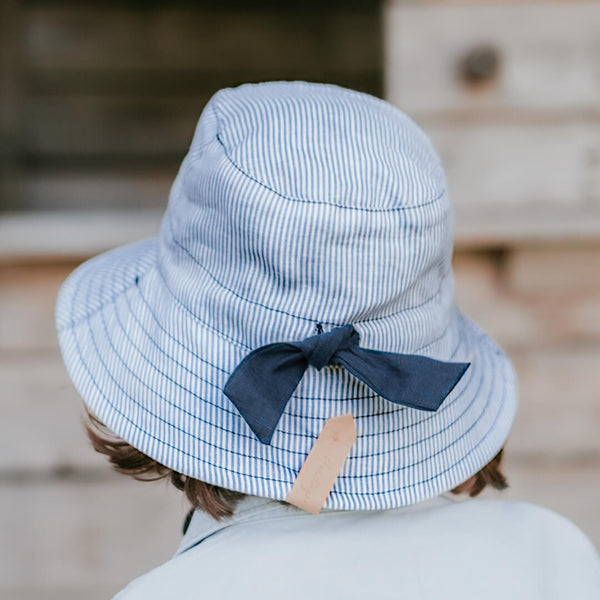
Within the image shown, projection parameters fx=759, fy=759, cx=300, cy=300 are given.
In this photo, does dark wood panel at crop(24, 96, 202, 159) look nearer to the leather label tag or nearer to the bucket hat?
the bucket hat

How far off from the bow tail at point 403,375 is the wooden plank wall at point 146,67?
7.80 ft

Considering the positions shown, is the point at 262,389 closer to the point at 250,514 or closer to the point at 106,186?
the point at 250,514

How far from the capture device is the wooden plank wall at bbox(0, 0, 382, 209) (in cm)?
290

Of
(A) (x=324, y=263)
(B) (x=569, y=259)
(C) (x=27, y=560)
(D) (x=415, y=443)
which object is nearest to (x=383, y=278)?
(A) (x=324, y=263)

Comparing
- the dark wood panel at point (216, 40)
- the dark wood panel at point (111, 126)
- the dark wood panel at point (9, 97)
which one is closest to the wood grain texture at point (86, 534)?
the dark wood panel at point (9, 97)

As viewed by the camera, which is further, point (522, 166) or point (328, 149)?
point (522, 166)

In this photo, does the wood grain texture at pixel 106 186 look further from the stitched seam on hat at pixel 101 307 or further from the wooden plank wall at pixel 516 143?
the stitched seam on hat at pixel 101 307

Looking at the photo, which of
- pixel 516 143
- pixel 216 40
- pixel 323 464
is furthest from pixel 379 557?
pixel 216 40

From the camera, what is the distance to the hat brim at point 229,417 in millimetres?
748

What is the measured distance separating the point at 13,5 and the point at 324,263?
2.30m

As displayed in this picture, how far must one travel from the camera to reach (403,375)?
722 millimetres

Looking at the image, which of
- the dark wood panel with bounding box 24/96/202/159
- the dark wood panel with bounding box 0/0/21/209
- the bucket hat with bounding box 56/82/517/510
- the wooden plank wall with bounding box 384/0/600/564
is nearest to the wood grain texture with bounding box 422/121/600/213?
the wooden plank wall with bounding box 384/0/600/564

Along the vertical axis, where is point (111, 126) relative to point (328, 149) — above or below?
below

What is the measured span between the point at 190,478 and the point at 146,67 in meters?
2.47
